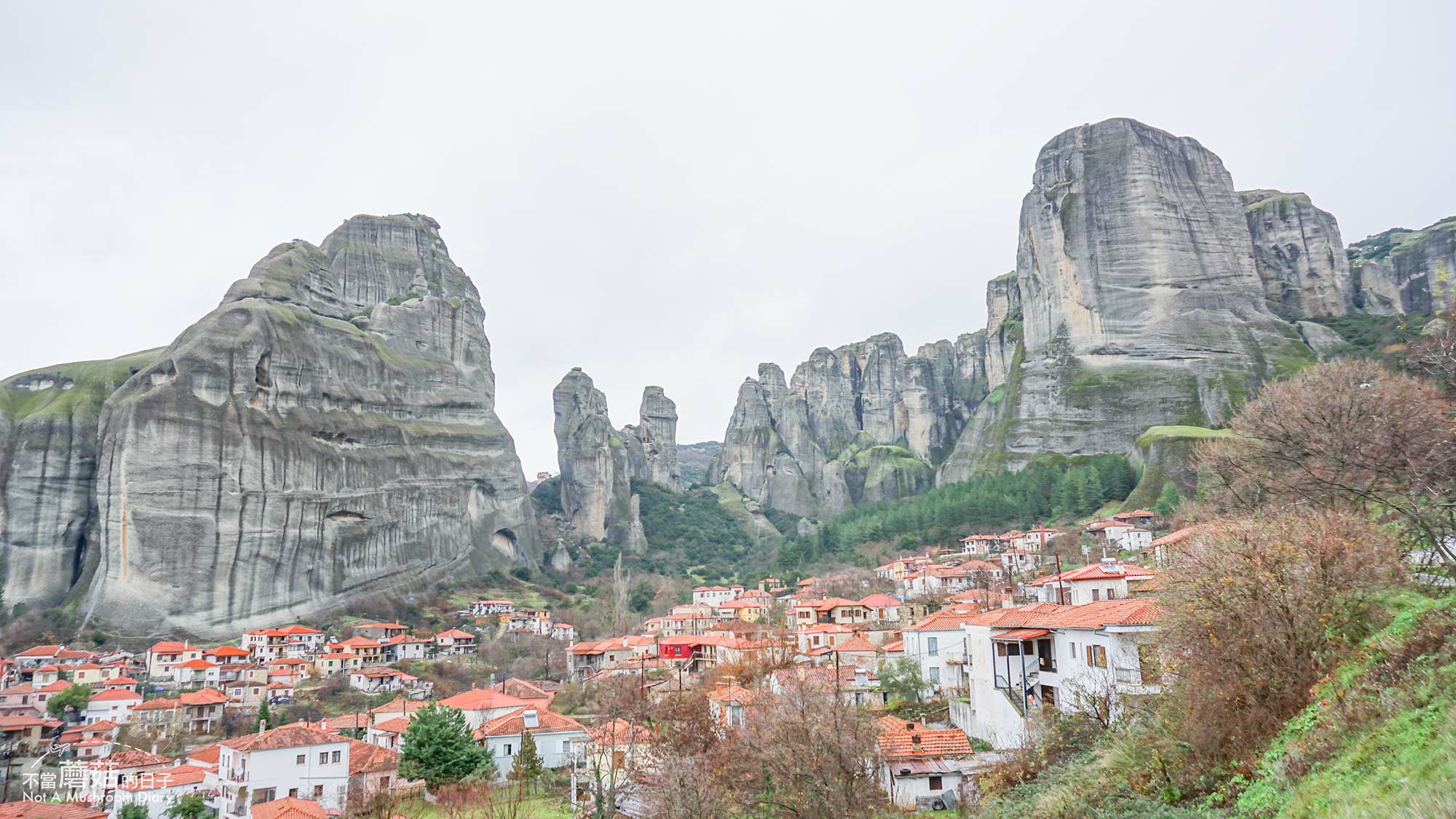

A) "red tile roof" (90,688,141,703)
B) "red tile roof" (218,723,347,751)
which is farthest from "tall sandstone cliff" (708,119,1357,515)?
"red tile roof" (90,688,141,703)

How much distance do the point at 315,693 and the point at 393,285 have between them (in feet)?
250

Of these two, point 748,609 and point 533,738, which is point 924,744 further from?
point 748,609

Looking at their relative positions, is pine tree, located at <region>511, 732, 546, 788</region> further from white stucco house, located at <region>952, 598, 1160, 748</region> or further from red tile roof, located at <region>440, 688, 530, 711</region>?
white stucco house, located at <region>952, 598, 1160, 748</region>

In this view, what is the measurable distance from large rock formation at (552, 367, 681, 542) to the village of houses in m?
49.2

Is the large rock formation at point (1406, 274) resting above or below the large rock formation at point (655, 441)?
above

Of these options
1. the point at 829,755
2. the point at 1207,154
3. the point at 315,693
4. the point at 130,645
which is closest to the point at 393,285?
the point at 130,645

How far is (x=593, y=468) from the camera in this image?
130 m

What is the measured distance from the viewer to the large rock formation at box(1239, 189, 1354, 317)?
330 ft

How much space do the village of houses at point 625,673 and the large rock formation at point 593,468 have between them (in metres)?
49.2

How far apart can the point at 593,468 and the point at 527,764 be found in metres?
95.4

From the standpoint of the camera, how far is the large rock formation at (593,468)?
128625mm

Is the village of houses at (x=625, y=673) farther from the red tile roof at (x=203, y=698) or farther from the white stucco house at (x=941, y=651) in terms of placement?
the red tile roof at (x=203, y=698)

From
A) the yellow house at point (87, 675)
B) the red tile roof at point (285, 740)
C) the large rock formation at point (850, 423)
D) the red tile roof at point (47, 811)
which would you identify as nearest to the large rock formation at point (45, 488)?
the yellow house at point (87, 675)

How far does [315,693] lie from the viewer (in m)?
56.8
